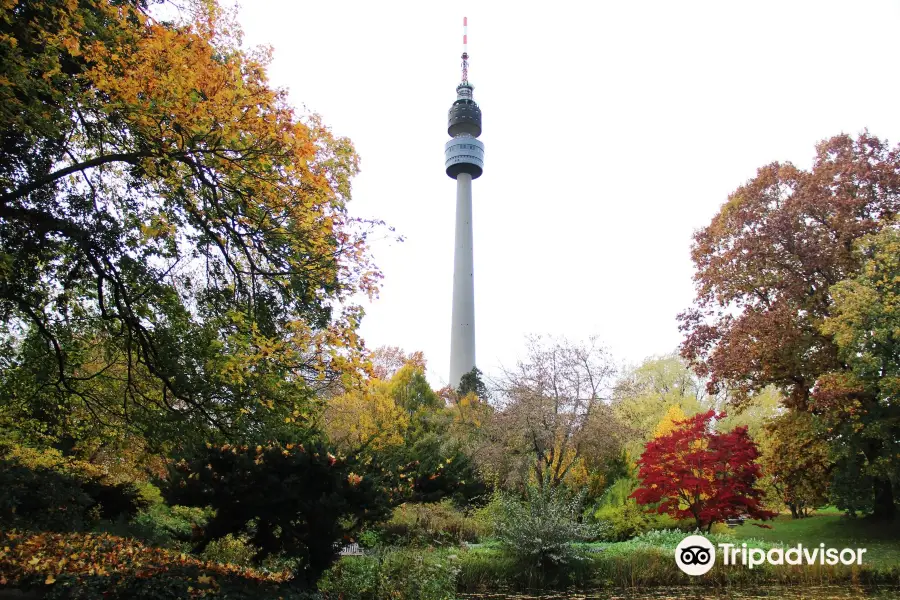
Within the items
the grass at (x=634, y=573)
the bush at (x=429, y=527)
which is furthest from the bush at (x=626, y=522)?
the grass at (x=634, y=573)

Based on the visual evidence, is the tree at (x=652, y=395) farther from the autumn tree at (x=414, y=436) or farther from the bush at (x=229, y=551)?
the bush at (x=229, y=551)

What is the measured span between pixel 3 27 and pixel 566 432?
1678cm

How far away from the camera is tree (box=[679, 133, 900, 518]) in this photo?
14312 mm

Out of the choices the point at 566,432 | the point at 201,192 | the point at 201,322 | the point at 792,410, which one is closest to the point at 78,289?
the point at 201,322

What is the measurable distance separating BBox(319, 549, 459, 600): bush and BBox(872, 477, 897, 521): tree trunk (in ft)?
41.6

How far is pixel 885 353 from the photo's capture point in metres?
13.0

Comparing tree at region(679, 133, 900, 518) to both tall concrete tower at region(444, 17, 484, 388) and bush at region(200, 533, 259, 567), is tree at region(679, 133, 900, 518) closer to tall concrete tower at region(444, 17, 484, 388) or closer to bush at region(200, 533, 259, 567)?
bush at region(200, 533, 259, 567)

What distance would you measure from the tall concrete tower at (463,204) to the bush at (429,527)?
150ft

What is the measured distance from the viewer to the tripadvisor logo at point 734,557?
1071 centimetres

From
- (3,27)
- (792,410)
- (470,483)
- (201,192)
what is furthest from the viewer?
(470,483)

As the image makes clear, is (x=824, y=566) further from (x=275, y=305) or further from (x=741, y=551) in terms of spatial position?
(x=275, y=305)

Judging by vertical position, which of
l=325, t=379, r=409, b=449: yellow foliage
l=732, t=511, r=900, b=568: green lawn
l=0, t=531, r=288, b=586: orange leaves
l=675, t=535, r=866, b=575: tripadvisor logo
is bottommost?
l=732, t=511, r=900, b=568: green lawn

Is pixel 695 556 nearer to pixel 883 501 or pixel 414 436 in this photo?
pixel 883 501

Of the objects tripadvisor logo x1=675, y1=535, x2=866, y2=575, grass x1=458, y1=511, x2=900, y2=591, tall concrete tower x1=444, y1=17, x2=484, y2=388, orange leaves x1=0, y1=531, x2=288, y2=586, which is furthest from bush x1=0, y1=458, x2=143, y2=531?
tall concrete tower x1=444, y1=17, x2=484, y2=388
